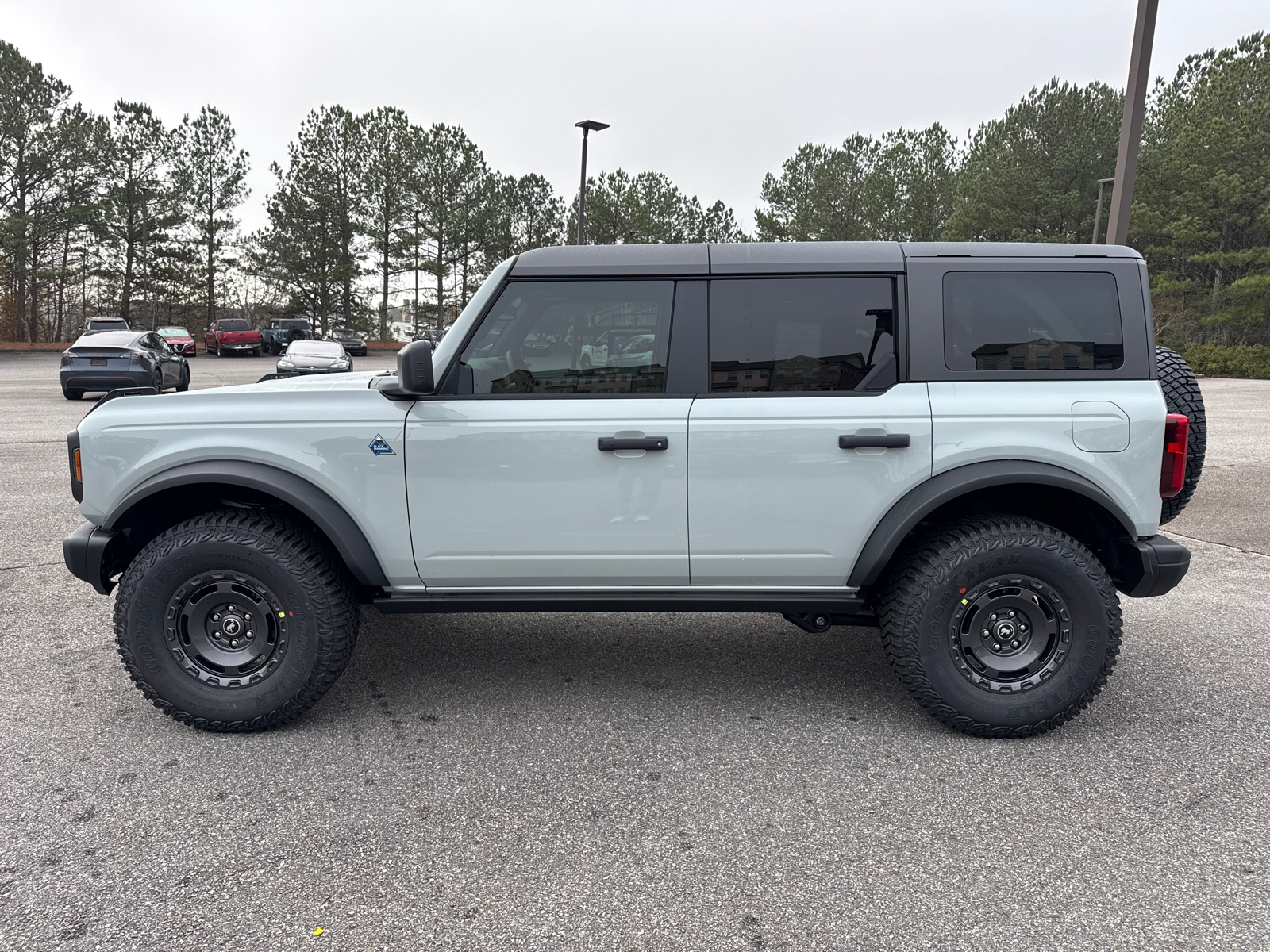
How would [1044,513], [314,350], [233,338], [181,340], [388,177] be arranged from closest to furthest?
1. [1044,513]
2. [314,350]
3. [181,340]
4. [233,338]
5. [388,177]

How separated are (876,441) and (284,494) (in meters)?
2.25

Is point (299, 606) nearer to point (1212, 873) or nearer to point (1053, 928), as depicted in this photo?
point (1053, 928)

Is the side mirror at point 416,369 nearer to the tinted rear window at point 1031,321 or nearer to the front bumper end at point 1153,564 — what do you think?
the tinted rear window at point 1031,321

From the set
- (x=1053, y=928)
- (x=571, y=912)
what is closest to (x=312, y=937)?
(x=571, y=912)

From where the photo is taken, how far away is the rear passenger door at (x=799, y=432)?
3496 millimetres

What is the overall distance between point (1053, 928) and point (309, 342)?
77.5 feet

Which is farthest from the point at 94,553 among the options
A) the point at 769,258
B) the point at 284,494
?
the point at 769,258

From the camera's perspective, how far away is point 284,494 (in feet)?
11.4

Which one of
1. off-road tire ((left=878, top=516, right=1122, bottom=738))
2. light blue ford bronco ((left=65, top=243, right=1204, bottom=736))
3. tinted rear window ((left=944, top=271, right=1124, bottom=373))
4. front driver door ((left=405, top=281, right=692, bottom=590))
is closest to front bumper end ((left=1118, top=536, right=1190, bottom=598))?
light blue ford bronco ((left=65, top=243, right=1204, bottom=736))

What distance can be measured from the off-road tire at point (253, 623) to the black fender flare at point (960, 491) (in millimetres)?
2101

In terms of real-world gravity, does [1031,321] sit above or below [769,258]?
below

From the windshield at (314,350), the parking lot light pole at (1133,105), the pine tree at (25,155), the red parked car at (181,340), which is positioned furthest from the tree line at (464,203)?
the parking lot light pole at (1133,105)

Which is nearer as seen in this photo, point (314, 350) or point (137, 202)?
point (314, 350)

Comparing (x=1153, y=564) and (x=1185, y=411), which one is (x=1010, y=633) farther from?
(x=1185, y=411)
